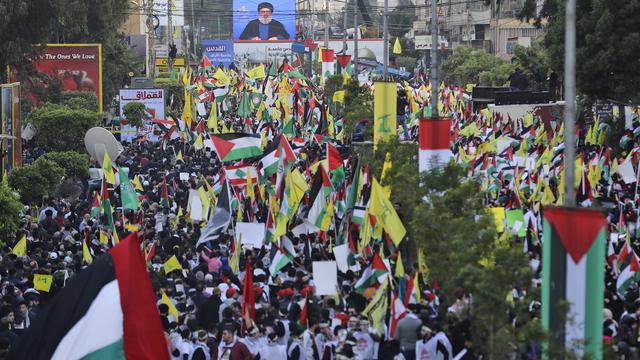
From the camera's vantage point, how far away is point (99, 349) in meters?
9.03

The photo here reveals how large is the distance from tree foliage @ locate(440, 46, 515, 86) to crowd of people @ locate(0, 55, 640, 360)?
33.1 m

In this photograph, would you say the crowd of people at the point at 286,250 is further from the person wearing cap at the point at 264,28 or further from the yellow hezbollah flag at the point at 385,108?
the person wearing cap at the point at 264,28

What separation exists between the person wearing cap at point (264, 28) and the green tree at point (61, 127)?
85341mm

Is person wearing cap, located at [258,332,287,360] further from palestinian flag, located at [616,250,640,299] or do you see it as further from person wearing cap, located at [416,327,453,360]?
palestinian flag, located at [616,250,640,299]

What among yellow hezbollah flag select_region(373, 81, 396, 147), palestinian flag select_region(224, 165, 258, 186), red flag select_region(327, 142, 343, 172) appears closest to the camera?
palestinian flag select_region(224, 165, 258, 186)

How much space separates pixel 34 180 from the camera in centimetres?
2530

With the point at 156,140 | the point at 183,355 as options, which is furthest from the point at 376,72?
the point at 183,355

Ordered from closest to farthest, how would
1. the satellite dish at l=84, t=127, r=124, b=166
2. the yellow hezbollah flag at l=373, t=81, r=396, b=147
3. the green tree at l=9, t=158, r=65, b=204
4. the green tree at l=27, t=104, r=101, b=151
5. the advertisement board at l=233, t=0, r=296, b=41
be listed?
the yellow hezbollah flag at l=373, t=81, r=396, b=147, the green tree at l=9, t=158, r=65, b=204, the satellite dish at l=84, t=127, r=124, b=166, the green tree at l=27, t=104, r=101, b=151, the advertisement board at l=233, t=0, r=296, b=41

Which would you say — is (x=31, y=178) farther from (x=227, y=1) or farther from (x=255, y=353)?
(x=227, y=1)

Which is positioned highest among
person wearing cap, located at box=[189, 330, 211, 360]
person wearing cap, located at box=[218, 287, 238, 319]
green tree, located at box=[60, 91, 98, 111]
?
green tree, located at box=[60, 91, 98, 111]

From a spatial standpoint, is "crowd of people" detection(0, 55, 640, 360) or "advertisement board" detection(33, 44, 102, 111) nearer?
"crowd of people" detection(0, 55, 640, 360)

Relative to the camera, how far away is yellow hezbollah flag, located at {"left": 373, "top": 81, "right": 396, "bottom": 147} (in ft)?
79.9

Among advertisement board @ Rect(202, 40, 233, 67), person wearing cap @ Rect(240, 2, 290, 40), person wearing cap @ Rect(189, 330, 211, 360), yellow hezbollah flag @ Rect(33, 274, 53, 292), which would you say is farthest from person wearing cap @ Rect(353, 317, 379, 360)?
person wearing cap @ Rect(240, 2, 290, 40)

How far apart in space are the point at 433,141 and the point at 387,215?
355cm
